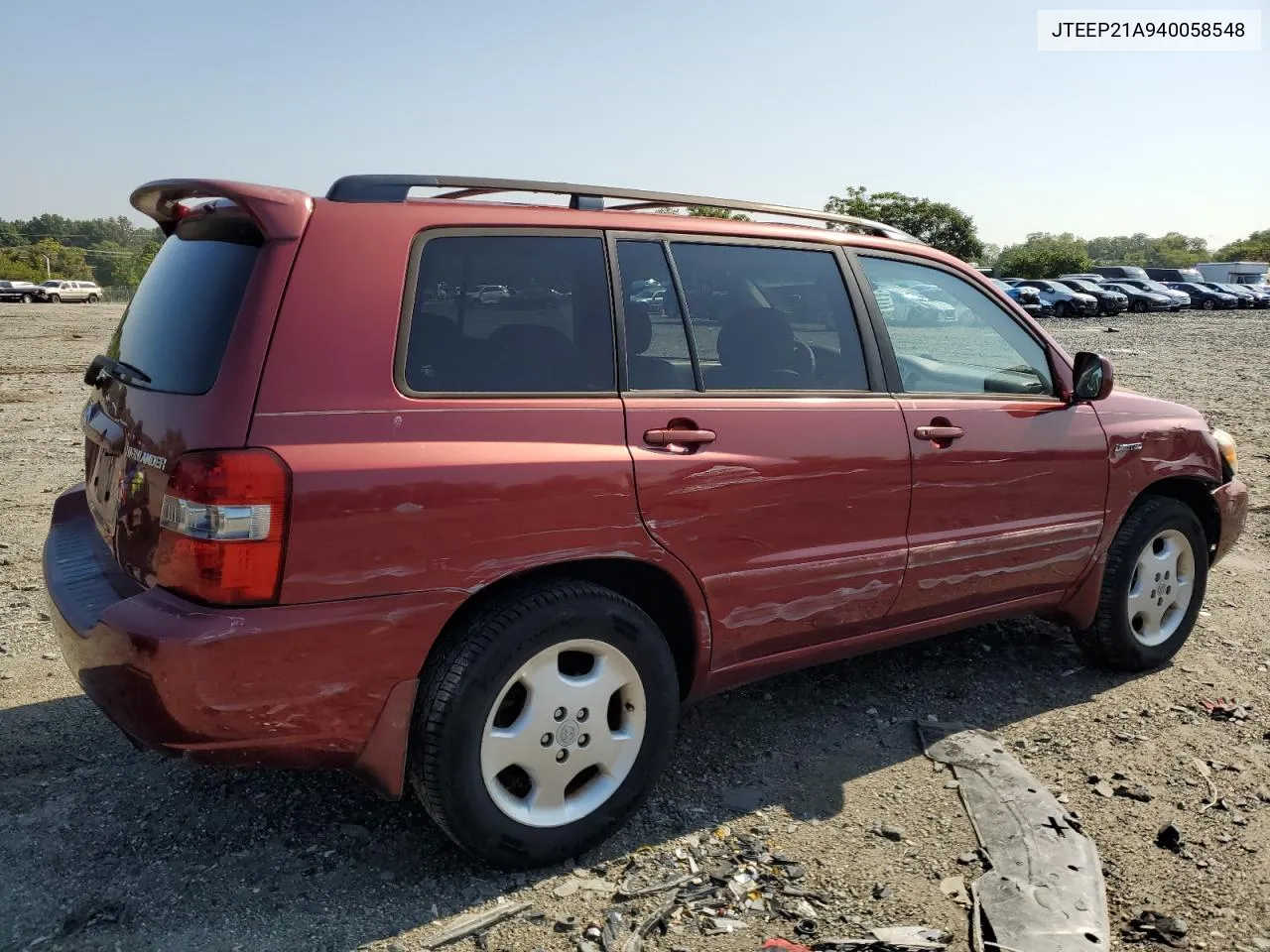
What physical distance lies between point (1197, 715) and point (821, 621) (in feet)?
5.80

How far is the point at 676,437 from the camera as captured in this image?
291 cm

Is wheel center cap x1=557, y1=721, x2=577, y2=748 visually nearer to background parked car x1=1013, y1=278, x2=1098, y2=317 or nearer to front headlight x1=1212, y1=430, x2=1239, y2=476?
front headlight x1=1212, y1=430, x2=1239, y2=476

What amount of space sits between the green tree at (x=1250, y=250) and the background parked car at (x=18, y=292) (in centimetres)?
9131

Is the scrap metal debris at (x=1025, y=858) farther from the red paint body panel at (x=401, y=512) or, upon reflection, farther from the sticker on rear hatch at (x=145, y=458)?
the sticker on rear hatch at (x=145, y=458)

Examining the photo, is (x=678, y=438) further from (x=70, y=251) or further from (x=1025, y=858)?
Answer: (x=70, y=251)

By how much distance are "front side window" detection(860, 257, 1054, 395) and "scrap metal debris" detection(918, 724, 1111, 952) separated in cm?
131

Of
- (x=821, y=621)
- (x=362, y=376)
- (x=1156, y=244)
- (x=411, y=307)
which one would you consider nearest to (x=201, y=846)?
(x=362, y=376)

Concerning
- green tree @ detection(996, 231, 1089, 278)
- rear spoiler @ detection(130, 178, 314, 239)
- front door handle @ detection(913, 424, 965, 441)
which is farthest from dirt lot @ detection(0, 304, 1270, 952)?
green tree @ detection(996, 231, 1089, 278)

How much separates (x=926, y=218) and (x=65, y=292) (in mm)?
52585

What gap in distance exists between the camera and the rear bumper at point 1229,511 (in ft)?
15.0

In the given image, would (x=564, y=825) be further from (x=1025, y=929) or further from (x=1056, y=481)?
(x=1056, y=481)

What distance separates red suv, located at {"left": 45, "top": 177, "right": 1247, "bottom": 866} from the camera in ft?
7.85

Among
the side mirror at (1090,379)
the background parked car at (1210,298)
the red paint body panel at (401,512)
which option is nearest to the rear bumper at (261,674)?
the red paint body panel at (401,512)

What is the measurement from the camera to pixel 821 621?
3.38 metres
